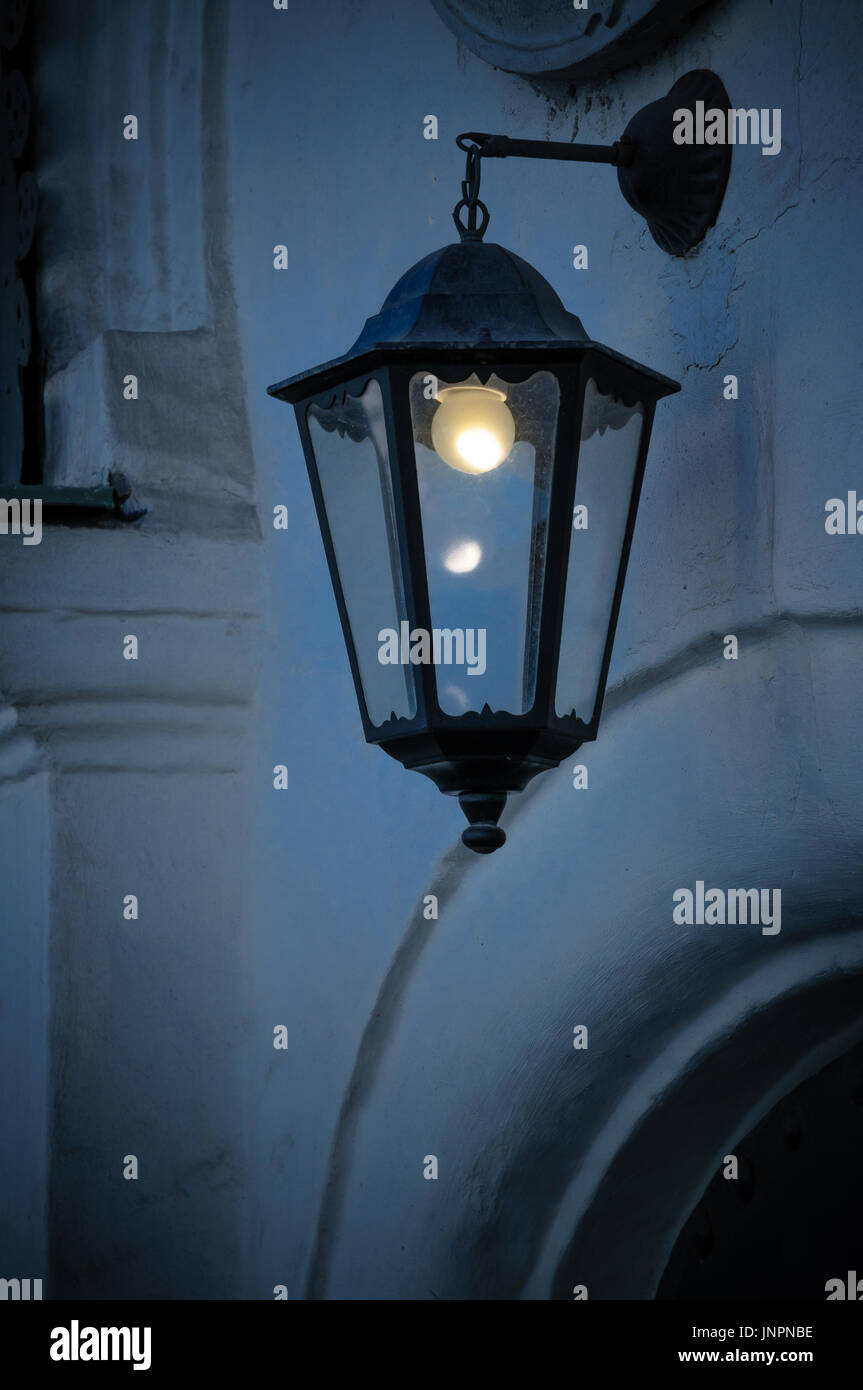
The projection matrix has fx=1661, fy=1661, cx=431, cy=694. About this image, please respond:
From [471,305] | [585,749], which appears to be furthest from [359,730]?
[471,305]

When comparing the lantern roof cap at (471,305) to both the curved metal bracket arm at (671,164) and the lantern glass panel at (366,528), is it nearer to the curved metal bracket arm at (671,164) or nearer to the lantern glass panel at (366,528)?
the lantern glass panel at (366,528)

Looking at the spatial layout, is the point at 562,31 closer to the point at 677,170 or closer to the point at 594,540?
the point at 677,170

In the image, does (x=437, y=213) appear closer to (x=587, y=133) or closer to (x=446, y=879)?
(x=587, y=133)

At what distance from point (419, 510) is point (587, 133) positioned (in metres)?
0.92

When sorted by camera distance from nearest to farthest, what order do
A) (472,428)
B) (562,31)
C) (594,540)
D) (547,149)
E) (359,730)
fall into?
(472,428)
(594,540)
(547,149)
(562,31)
(359,730)

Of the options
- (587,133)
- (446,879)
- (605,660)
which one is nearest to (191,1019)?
(446,879)

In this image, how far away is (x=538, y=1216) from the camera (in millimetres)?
2568

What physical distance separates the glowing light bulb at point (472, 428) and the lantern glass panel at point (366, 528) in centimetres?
7

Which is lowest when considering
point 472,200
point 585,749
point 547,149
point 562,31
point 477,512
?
point 585,749

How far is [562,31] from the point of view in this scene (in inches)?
91.0

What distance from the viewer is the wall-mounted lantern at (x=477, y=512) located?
176 centimetres

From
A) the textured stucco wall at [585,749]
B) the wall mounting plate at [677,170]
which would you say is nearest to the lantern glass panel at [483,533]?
the textured stucco wall at [585,749]

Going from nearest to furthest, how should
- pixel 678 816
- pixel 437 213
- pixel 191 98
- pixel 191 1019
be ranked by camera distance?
pixel 678 816, pixel 437 213, pixel 191 1019, pixel 191 98

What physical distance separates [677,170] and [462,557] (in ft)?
2.31
